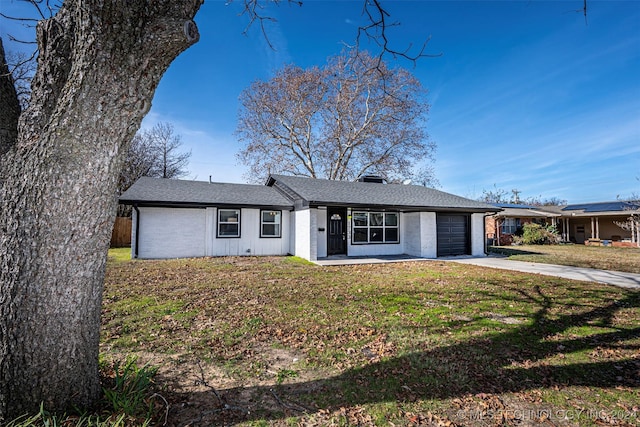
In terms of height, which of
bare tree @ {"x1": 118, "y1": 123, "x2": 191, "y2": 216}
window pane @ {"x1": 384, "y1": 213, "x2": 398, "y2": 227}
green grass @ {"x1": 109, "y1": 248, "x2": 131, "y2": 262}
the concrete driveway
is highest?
bare tree @ {"x1": 118, "y1": 123, "x2": 191, "y2": 216}

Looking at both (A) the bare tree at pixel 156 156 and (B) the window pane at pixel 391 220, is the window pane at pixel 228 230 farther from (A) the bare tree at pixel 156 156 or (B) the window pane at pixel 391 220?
(A) the bare tree at pixel 156 156

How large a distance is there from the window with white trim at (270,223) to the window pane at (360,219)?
3.69 meters

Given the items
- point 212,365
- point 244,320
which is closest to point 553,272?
point 244,320

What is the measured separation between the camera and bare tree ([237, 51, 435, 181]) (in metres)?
22.3

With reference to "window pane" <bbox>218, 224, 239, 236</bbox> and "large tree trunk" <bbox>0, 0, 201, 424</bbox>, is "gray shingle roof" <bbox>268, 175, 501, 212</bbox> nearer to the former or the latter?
"window pane" <bbox>218, 224, 239, 236</bbox>

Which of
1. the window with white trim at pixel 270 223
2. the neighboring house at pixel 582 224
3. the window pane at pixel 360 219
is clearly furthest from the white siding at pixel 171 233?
the neighboring house at pixel 582 224

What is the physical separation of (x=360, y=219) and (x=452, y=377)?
35.7 ft

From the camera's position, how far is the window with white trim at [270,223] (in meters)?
13.8

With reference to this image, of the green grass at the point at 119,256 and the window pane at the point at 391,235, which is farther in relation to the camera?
the window pane at the point at 391,235

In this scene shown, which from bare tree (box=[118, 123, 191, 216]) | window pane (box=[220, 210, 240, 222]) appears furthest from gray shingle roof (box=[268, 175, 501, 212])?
bare tree (box=[118, 123, 191, 216])

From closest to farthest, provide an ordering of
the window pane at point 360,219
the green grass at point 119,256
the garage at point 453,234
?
the green grass at point 119,256 < the window pane at point 360,219 < the garage at point 453,234

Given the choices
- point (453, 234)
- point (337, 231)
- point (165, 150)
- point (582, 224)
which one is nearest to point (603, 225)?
point (582, 224)

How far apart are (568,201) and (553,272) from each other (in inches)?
2054

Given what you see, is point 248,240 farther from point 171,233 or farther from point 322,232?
point 322,232
